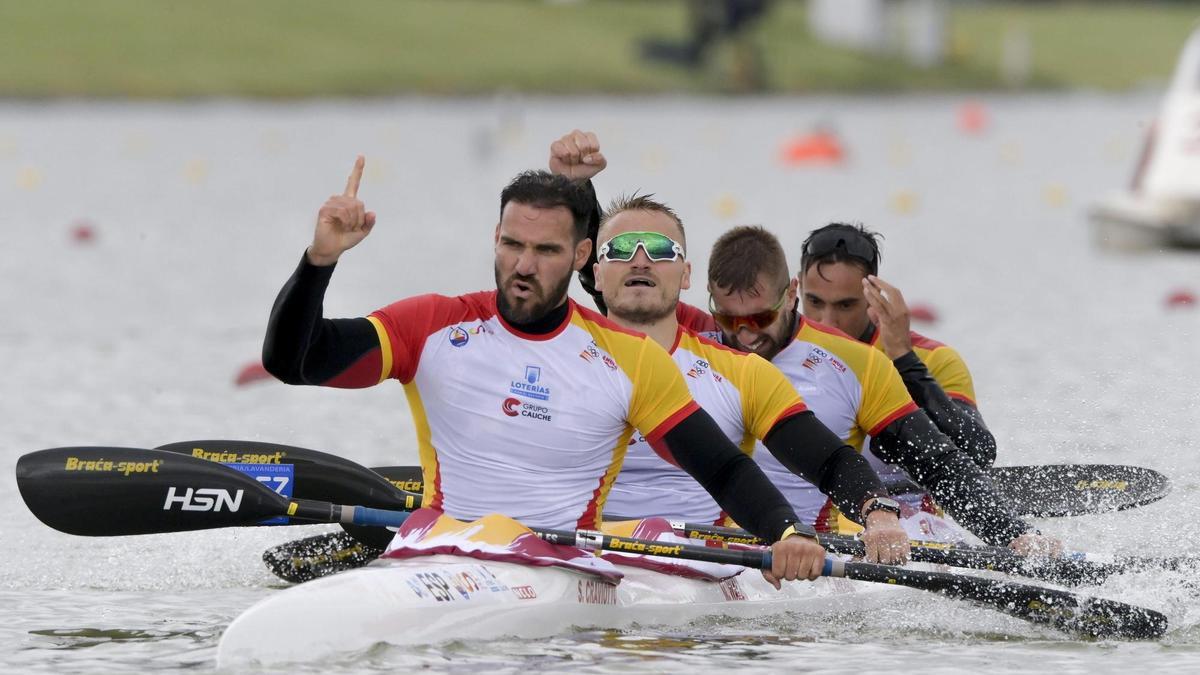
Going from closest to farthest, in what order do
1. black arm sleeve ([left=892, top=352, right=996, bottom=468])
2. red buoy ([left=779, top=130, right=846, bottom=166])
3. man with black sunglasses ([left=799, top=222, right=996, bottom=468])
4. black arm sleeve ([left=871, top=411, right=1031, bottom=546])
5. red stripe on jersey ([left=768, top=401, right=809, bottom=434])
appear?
red stripe on jersey ([left=768, top=401, right=809, bottom=434]) → black arm sleeve ([left=871, top=411, right=1031, bottom=546]) → man with black sunglasses ([left=799, top=222, right=996, bottom=468]) → black arm sleeve ([left=892, top=352, right=996, bottom=468]) → red buoy ([left=779, top=130, right=846, bottom=166])

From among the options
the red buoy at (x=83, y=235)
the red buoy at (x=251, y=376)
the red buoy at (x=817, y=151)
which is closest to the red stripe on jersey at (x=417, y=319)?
the red buoy at (x=251, y=376)

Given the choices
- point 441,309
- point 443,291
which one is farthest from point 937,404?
point 443,291

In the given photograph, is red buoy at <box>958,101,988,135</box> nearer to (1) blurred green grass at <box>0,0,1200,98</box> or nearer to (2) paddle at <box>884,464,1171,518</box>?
(1) blurred green grass at <box>0,0,1200,98</box>

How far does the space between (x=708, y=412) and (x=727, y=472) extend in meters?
0.66

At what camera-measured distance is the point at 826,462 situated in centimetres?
755

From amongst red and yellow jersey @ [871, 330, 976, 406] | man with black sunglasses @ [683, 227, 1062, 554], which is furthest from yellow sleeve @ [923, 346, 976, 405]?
man with black sunglasses @ [683, 227, 1062, 554]

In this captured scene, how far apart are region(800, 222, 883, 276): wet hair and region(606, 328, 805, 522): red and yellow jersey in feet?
3.62

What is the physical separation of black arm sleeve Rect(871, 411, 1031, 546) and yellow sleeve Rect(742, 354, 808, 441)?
0.76 meters

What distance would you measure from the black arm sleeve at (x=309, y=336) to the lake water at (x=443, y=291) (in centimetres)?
101

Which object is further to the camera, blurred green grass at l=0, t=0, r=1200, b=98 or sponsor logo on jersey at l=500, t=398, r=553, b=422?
blurred green grass at l=0, t=0, r=1200, b=98

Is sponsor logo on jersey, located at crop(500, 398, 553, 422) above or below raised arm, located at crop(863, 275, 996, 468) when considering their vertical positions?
below

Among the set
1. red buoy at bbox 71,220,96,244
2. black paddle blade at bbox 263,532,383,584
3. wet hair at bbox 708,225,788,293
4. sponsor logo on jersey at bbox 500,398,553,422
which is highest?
red buoy at bbox 71,220,96,244

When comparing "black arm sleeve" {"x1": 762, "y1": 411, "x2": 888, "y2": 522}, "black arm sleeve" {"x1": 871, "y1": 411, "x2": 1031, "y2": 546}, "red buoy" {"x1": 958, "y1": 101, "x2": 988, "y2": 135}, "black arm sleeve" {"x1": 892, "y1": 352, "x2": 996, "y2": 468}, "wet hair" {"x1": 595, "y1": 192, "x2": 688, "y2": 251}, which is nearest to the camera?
"black arm sleeve" {"x1": 762, "y1": 411, "x2": 888, "y2": 522}

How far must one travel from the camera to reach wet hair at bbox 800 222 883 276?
9.01m
